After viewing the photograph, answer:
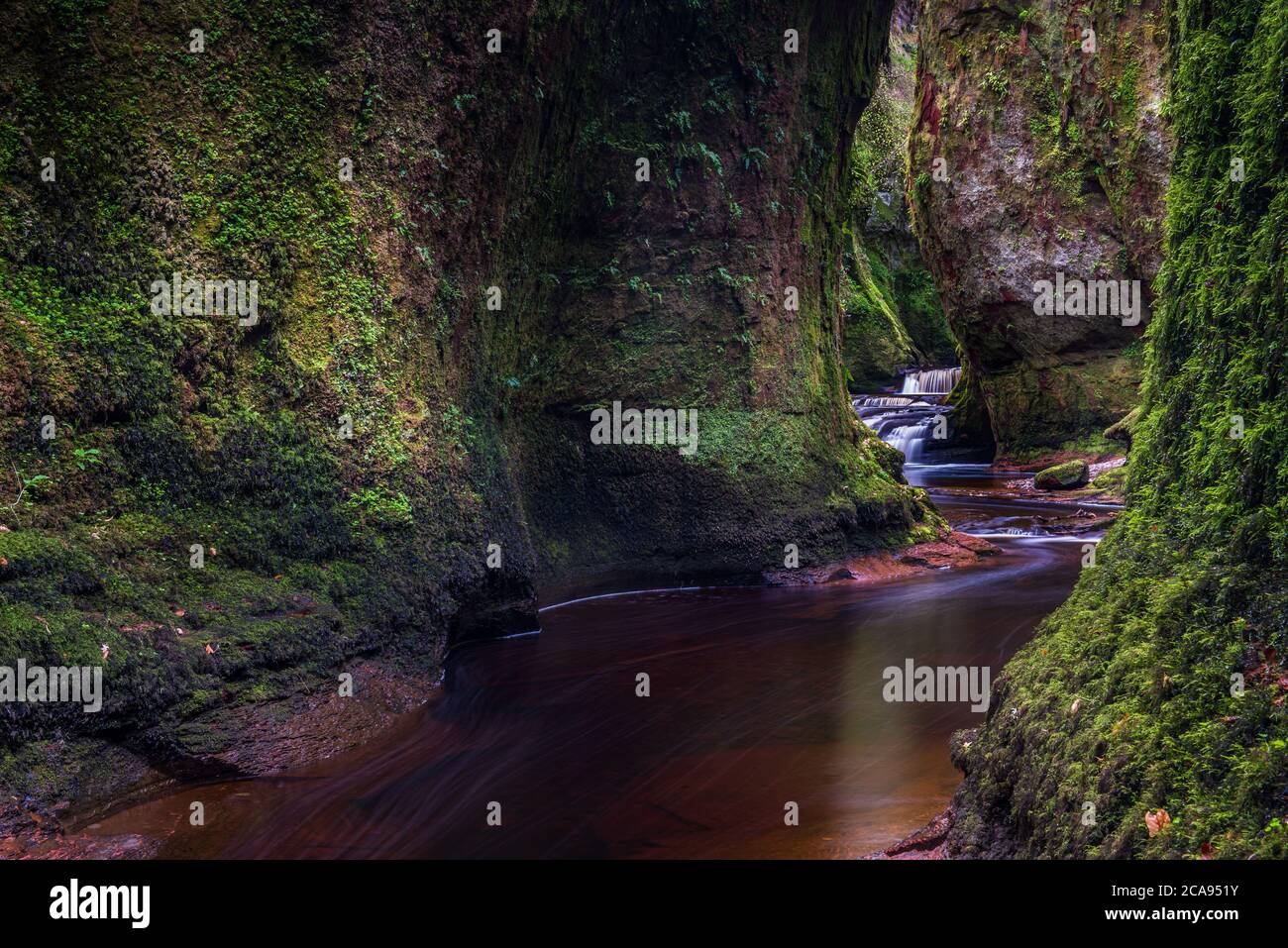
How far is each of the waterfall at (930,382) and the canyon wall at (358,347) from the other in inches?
789

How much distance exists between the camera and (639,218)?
11250 mm

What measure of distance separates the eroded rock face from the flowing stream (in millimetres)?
13678

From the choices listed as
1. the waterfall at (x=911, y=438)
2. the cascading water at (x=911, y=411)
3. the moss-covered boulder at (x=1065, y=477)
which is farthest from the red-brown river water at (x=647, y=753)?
the waterfall at (x=911, y=438)

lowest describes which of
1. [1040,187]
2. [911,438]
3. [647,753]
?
[647,753]

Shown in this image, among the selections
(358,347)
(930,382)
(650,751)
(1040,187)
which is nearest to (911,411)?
(930,382)

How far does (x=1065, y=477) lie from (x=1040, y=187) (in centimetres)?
718

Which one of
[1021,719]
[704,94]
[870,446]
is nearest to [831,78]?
[704,94]

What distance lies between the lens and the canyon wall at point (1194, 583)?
290 cm

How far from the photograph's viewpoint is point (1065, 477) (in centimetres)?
1962

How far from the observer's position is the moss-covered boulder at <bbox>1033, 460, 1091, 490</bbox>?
19.6 metres

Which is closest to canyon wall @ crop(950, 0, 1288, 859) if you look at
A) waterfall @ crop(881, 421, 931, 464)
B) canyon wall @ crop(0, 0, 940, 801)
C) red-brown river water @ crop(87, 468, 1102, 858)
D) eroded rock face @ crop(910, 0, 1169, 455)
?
red-brown river water @ crop(87, 468, 1102, 858)

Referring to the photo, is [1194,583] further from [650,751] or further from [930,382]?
[930,382]

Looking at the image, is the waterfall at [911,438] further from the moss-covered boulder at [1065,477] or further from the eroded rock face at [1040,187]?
the moss-covered boulder at [1065,477]

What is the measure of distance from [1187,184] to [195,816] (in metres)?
5.50
